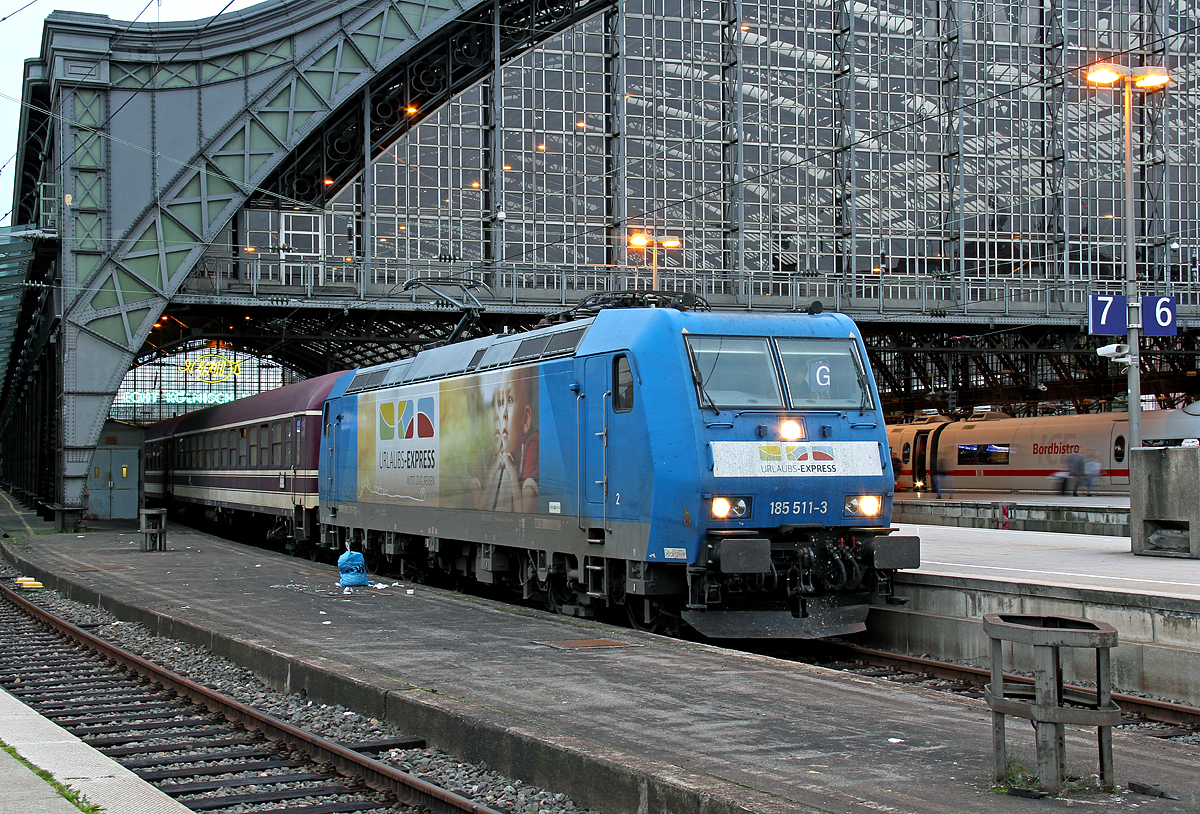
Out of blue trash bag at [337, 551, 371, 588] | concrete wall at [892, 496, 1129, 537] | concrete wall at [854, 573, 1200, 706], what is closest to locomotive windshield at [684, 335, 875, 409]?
concrete wall at [854, 573, 1200, 706]

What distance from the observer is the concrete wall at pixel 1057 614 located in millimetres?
9977

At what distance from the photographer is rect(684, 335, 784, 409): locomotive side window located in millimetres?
11719

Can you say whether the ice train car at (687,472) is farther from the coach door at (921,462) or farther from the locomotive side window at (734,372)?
the coach door at (921,462)

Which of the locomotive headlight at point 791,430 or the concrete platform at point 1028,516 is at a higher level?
the locomotive headlight at point 791,430

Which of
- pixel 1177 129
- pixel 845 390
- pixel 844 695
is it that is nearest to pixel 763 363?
pixel 845 390

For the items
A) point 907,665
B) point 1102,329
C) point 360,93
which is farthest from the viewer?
point 360,93

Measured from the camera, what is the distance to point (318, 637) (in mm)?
11508

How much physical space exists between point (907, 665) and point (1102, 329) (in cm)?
1188

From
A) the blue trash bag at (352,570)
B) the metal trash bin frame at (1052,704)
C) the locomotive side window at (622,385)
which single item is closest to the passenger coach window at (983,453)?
the blue trash bag at (352,570)

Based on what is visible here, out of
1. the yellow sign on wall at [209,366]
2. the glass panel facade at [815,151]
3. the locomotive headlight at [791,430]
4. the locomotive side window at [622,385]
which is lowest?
the locomotive headlight at [791,430]

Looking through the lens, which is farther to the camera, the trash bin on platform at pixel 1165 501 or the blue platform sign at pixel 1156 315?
the blue platform sign at pixel 1156 315

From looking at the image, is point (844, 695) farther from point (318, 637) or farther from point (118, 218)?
point (118, 218)

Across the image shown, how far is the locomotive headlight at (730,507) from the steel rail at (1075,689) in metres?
2.12

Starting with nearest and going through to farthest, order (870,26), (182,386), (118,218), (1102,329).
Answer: (1102,329) < (118,218) < (870,26) < (182,386)
